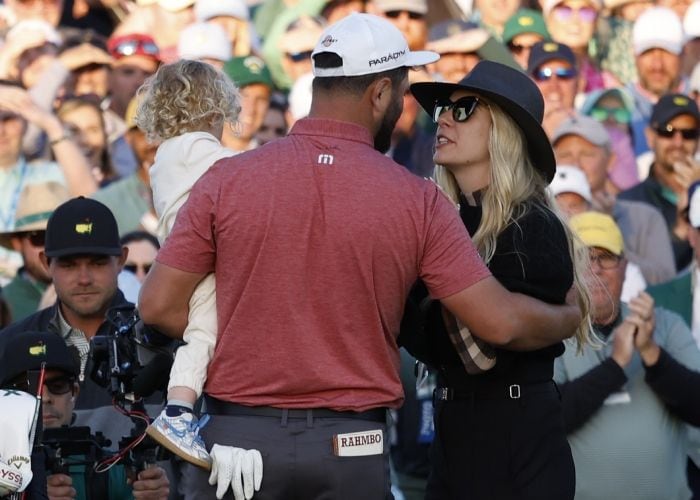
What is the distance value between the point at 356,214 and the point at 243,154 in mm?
410

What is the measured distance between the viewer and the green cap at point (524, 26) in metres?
11.5

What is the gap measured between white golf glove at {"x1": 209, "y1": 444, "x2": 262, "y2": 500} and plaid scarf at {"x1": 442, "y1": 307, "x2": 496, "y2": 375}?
2.63 feet

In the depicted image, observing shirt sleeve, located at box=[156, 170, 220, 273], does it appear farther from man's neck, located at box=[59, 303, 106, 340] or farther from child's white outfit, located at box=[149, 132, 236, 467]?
man's neck, located at box=[59, 303, 106, 340]

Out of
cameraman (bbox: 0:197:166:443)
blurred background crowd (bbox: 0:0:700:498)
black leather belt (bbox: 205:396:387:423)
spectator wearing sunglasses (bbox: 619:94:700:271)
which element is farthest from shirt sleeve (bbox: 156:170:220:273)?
spectator wearing sunglasses (bbox: 619:94:700:271)

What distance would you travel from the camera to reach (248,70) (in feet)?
35.6

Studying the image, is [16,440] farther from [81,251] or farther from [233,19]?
[233,19]

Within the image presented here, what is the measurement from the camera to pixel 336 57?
192 inches

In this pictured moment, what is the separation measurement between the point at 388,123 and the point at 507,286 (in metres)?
0.65

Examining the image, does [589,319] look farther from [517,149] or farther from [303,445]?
[303,445]

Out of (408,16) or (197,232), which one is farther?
(408,16)

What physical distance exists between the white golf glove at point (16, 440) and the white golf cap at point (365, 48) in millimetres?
1489

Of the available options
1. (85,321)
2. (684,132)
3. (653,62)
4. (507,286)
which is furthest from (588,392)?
(653,62)

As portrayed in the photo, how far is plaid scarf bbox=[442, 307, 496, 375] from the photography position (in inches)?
199

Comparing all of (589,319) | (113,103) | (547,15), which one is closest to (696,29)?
(547,15)
